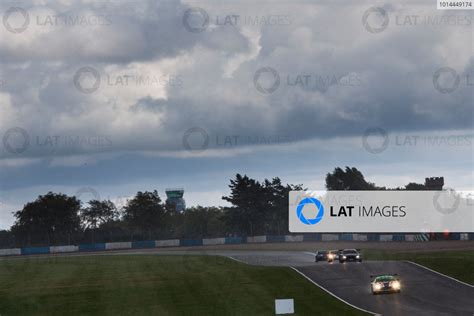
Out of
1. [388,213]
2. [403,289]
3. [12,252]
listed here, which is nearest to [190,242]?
[12,252]

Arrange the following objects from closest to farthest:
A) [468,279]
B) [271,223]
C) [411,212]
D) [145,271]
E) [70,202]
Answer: [468,279] < [145,271] < [411,212] < [271,223] < [70,202]

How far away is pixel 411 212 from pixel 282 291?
48.4 meters

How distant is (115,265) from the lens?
277 ft

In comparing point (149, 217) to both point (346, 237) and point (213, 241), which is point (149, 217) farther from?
point (346, 237)

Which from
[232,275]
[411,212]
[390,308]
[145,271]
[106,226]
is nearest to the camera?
[390,308]

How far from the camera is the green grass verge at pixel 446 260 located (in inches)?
2427

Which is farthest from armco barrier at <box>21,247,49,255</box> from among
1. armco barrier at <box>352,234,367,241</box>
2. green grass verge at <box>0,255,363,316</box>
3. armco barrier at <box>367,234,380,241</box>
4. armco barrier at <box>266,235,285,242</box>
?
green grass verge at <box>0,255,363,316</box>

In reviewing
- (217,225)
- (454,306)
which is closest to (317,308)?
(454,306)

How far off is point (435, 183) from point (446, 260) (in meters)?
45.2

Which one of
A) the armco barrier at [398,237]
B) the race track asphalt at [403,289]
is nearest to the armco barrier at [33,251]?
the armco barrier at [398,237]

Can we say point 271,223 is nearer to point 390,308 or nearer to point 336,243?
point 336,243

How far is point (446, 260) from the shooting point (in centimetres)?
6731

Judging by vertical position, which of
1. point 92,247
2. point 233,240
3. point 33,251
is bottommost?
point 33,251

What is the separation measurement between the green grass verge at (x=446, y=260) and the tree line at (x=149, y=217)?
1312 inches
